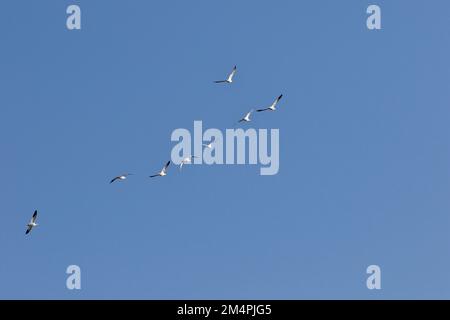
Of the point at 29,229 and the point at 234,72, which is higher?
the point at 234,72

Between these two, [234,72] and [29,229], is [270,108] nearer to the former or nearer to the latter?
[234,72]
